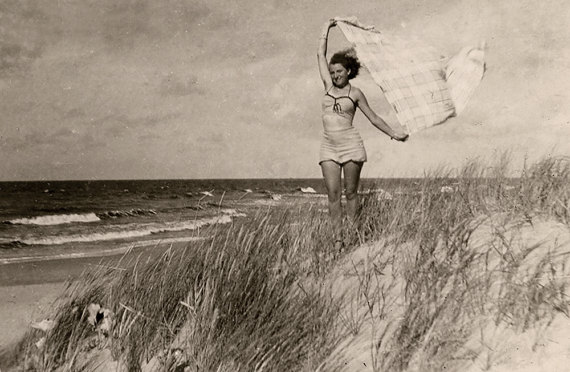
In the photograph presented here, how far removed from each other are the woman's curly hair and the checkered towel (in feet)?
0.43

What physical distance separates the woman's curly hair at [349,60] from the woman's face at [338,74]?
0.03 metres

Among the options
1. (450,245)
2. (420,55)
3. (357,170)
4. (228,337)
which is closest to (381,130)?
(357,170)

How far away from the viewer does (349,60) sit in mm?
3988

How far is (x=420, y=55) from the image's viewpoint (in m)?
3.95

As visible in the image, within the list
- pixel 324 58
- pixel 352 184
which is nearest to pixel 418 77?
pixel 324 58

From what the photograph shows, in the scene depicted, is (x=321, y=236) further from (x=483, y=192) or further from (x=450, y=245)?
(x=483, y=192)

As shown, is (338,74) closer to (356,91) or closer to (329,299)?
(356,91)

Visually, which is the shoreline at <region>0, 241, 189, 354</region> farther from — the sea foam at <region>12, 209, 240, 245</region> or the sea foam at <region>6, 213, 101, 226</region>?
the sea foam at <region>6, 213, 101, 226</region>

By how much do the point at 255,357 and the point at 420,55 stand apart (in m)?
2.81

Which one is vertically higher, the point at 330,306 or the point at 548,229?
the point at 548,229

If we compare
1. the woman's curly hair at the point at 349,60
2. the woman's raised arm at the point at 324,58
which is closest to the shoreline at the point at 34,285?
the woman's raised arm at the point at 324,58

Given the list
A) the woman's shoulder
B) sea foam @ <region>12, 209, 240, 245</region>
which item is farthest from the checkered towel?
sea foam @ <region>12, 209, 240, 245</region>

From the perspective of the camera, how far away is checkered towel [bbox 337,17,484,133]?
369 centimetres

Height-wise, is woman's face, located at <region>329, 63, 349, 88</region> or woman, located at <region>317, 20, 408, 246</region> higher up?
woman's face, located at <region>329, 63, 349, 88</region>
